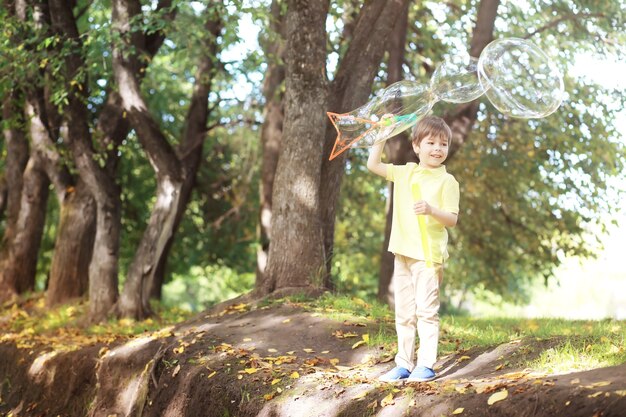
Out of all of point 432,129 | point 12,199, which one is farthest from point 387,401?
point 12,199

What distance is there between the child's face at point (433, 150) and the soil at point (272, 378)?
1.65 metres

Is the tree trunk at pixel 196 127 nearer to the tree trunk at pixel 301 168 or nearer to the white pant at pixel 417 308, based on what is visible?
the tree trunk at pixel 301 168

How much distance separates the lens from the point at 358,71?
37.1ft

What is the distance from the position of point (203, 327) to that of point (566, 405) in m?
5.29

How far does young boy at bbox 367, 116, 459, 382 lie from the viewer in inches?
255

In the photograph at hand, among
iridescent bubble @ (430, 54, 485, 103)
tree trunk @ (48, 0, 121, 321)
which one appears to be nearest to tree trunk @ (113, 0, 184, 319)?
tree trunk @ (48, 0, 121, 321)

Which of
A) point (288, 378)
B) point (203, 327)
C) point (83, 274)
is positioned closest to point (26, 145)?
point (83, 274)

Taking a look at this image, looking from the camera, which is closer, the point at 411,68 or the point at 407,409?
the point at 407,409

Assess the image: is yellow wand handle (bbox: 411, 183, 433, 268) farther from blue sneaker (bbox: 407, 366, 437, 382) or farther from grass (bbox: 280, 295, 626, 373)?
grass (bbox: 280, 295, 626, 373)

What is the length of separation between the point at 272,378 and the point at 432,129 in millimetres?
2405

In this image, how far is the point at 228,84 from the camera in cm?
1792

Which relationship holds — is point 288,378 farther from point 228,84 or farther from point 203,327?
point 228,84

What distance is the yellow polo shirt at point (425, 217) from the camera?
6512 mm

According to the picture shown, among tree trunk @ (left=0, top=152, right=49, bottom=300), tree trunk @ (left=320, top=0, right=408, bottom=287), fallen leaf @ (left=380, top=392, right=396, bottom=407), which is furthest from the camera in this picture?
tree trunk @ (left=0, top=152, right=49, bottom=300)
